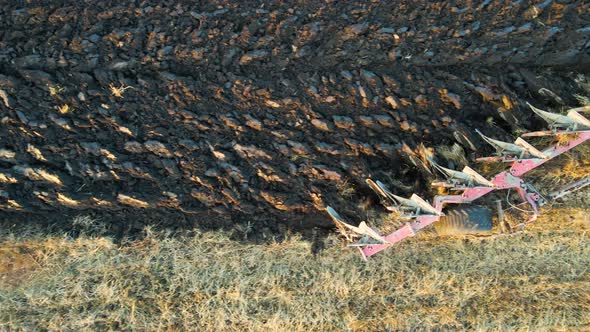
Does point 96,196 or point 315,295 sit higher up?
point 96,196

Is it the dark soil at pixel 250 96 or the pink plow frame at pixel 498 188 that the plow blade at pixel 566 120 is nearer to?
the pink plow frame at pixel 498 188

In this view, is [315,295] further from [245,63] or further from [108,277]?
[245,63]

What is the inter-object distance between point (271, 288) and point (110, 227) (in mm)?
1125

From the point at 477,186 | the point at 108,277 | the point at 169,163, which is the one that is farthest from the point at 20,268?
the point at 477,186

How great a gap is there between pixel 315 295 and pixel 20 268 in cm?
192

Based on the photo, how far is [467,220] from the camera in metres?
3.29

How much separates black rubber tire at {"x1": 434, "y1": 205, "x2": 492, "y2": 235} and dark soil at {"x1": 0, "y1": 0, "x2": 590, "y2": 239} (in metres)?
0.27

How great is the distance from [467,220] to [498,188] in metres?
0.29

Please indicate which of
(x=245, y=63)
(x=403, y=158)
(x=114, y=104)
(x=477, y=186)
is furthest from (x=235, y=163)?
(x=477, y=186)

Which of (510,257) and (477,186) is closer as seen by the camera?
(477,186)

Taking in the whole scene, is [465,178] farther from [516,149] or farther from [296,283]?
[296,283]

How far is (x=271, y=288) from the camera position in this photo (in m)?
3.35

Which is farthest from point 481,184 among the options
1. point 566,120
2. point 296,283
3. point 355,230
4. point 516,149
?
point 296,283

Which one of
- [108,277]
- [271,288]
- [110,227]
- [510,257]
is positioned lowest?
[510,257]
